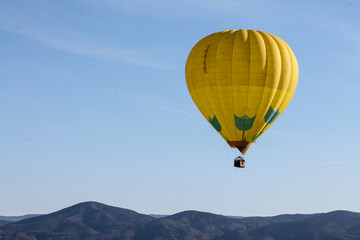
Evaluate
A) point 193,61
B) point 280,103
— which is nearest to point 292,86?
point 280,103

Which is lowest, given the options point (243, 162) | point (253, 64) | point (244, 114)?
point (243, 162)

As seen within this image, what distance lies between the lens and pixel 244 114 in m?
76.2

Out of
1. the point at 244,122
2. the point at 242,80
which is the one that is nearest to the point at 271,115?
the point at 244,122

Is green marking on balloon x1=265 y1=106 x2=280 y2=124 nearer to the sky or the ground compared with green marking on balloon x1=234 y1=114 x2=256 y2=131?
nearer to the sky

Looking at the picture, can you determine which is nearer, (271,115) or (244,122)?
(244,122)

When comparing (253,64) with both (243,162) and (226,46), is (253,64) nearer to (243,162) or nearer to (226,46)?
(226,46)

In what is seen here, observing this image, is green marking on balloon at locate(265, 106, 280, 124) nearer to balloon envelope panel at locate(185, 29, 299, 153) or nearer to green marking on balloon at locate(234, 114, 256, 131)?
balloon envelope panel at locate(185, 29, 299, 153)

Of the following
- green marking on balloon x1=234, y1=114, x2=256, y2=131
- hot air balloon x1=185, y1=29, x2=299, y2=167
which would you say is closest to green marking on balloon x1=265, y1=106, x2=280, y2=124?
hot air balloon x1=185, y1=29, x2=299, y2=167

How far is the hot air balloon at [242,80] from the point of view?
75.1m

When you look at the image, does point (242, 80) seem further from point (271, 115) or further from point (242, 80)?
point (271, 115)

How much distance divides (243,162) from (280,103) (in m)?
9.20

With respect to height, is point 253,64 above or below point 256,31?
below

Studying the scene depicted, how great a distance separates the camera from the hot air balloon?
7506cm

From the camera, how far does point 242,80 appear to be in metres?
74.9
